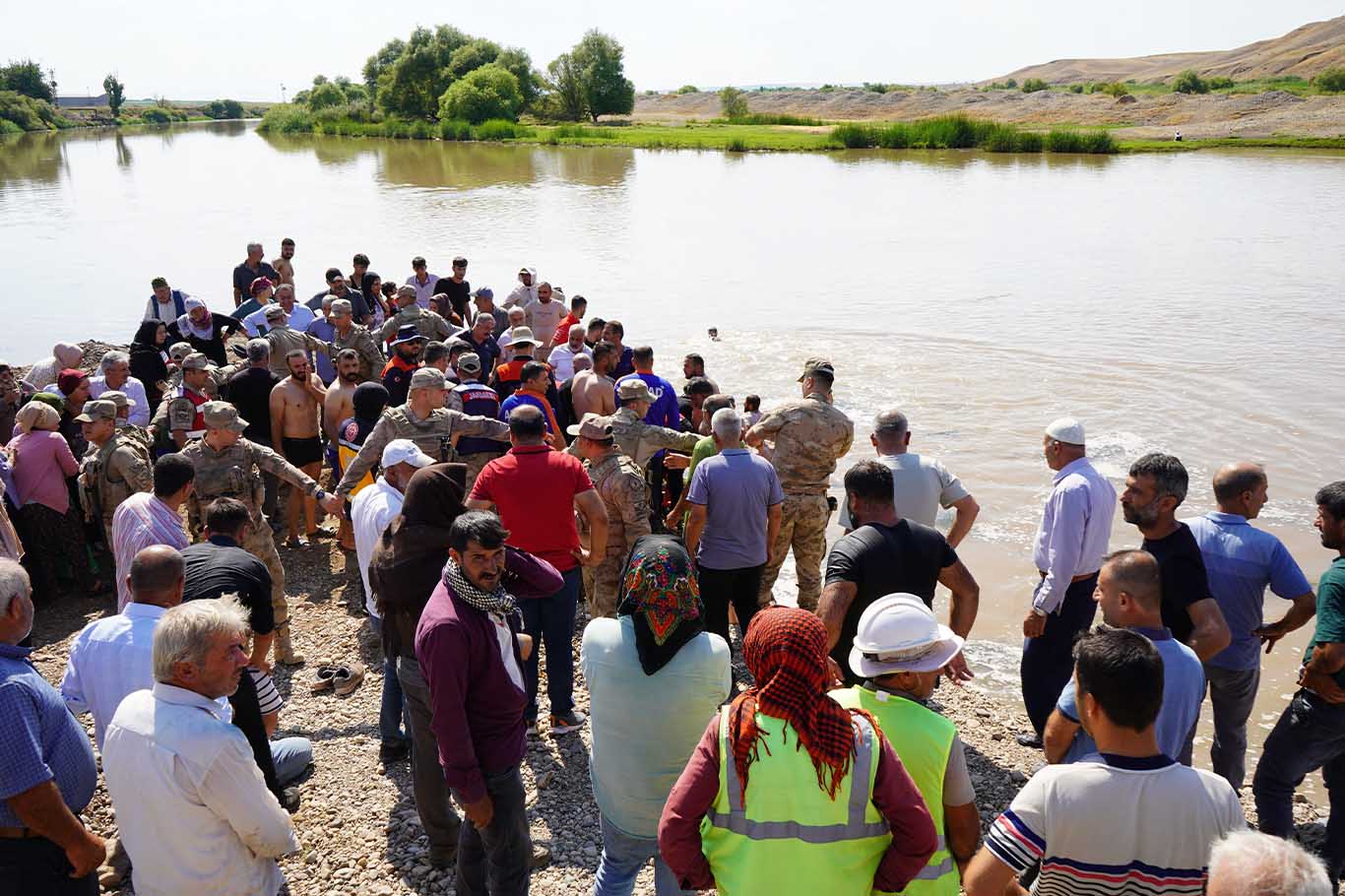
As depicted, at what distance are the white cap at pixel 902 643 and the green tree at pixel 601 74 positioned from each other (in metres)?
87.2

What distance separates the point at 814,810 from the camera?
92.5 inches

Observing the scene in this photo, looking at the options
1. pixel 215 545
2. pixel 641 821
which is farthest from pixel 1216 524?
pixel 215 545

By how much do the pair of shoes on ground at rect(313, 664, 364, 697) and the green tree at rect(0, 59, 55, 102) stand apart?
11239 cm

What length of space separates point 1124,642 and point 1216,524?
2.44 meters

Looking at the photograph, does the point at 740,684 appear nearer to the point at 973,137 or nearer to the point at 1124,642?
the point at 1124,642

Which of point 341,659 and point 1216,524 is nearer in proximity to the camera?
point 1216,524

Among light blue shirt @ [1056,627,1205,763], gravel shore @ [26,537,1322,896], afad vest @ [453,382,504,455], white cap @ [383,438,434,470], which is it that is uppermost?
white cap @ [383,438,434,470]

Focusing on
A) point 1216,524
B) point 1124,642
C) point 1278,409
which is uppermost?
point 1124,642

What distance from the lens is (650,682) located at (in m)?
3.12

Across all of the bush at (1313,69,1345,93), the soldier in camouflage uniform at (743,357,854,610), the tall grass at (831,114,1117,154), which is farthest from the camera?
the bush at (1313,69,1345,93)

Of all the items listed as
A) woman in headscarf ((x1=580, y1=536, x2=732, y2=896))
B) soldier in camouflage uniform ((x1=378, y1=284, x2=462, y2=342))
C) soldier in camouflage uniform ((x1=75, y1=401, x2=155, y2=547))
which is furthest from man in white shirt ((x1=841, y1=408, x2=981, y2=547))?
soldier in camouflage uniform ((x1=378, y1=284, x2=462, y2=342))

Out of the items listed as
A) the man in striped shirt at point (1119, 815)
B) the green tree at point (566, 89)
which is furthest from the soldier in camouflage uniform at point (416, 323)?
the green tree at point (566, 89)

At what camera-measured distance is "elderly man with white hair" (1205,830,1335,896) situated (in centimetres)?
191

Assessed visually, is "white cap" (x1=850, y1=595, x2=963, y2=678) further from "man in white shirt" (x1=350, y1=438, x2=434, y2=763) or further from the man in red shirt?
"man in white shirt" (x1=350, y1=438, x2=434, y2=763)
